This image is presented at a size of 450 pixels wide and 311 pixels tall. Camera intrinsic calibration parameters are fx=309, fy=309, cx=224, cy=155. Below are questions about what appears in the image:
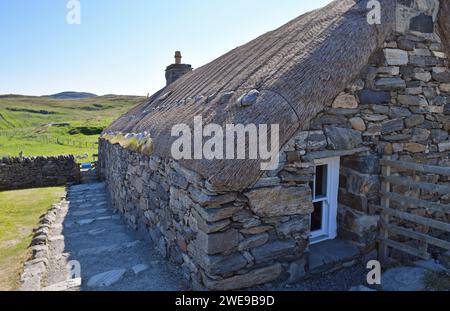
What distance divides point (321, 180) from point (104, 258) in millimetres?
3849

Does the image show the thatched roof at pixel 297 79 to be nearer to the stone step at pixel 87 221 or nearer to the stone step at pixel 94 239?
the stone step at pixel 94 239

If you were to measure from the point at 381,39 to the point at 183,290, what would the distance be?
4264mm

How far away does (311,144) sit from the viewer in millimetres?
3850

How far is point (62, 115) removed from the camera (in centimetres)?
7181

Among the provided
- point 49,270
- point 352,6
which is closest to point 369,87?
point 352,6

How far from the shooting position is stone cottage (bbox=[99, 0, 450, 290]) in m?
3.46

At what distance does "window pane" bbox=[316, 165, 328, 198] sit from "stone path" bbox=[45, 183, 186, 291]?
2.41 metres

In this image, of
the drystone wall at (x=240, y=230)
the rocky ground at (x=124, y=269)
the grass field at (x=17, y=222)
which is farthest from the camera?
the grass field at (x=17, y=222)

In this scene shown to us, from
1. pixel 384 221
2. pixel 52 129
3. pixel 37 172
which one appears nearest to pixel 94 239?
pixel 384 221

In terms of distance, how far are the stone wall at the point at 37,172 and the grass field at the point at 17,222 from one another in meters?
1.10

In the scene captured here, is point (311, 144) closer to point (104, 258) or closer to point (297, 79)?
point (297, 79)

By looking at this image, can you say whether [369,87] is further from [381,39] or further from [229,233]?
[229,233]

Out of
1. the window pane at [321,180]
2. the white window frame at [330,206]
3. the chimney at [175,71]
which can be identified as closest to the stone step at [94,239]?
the white window frame at [330,206]

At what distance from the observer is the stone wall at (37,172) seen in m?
13.5
